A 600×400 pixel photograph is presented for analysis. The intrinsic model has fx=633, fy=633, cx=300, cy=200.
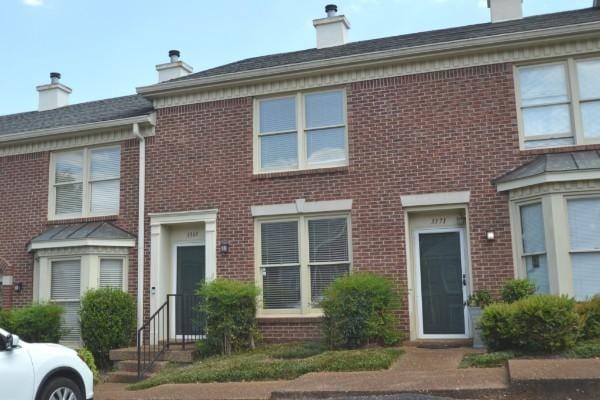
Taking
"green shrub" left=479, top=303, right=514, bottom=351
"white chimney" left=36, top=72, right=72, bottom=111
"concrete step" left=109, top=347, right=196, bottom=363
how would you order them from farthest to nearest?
"white chimney" left=36, top=72, right=72, bottom=111
"concrete step" left=109, top=347, right=196, bottom=363
"green shrub" left=479, top=303, right=514, bottom=351

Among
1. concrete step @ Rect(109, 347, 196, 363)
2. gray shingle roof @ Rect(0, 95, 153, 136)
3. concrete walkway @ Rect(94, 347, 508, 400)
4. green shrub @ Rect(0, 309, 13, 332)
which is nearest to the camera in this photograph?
concrete walkway @ Rect(94, 347, 508, 400)

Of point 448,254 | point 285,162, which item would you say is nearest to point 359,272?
point 448,254

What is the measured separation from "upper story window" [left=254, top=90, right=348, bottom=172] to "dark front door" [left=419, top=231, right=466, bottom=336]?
239 cm

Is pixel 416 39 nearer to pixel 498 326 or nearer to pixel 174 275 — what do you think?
pixel 498 326

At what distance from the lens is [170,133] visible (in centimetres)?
1360

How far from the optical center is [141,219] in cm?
1346

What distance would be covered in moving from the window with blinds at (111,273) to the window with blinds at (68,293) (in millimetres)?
494

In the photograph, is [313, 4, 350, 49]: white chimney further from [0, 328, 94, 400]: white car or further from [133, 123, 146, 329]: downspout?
[0, 328, 94, 400]: white car

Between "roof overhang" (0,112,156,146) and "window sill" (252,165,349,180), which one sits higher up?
"roof overhang" (0,112,156,146)

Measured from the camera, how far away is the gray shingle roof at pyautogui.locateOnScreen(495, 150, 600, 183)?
10.2 meters

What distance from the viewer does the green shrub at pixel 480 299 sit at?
10.7 metres

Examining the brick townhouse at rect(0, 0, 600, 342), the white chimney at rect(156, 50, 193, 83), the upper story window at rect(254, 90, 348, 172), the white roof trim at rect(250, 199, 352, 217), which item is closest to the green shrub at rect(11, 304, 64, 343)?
the brick townhouse at rect(0, 0, 600, 342)

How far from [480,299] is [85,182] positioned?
8910mm

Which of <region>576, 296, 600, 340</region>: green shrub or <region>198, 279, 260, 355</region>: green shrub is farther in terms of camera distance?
<region>198, 279, 260, 355</region>: green shrub
